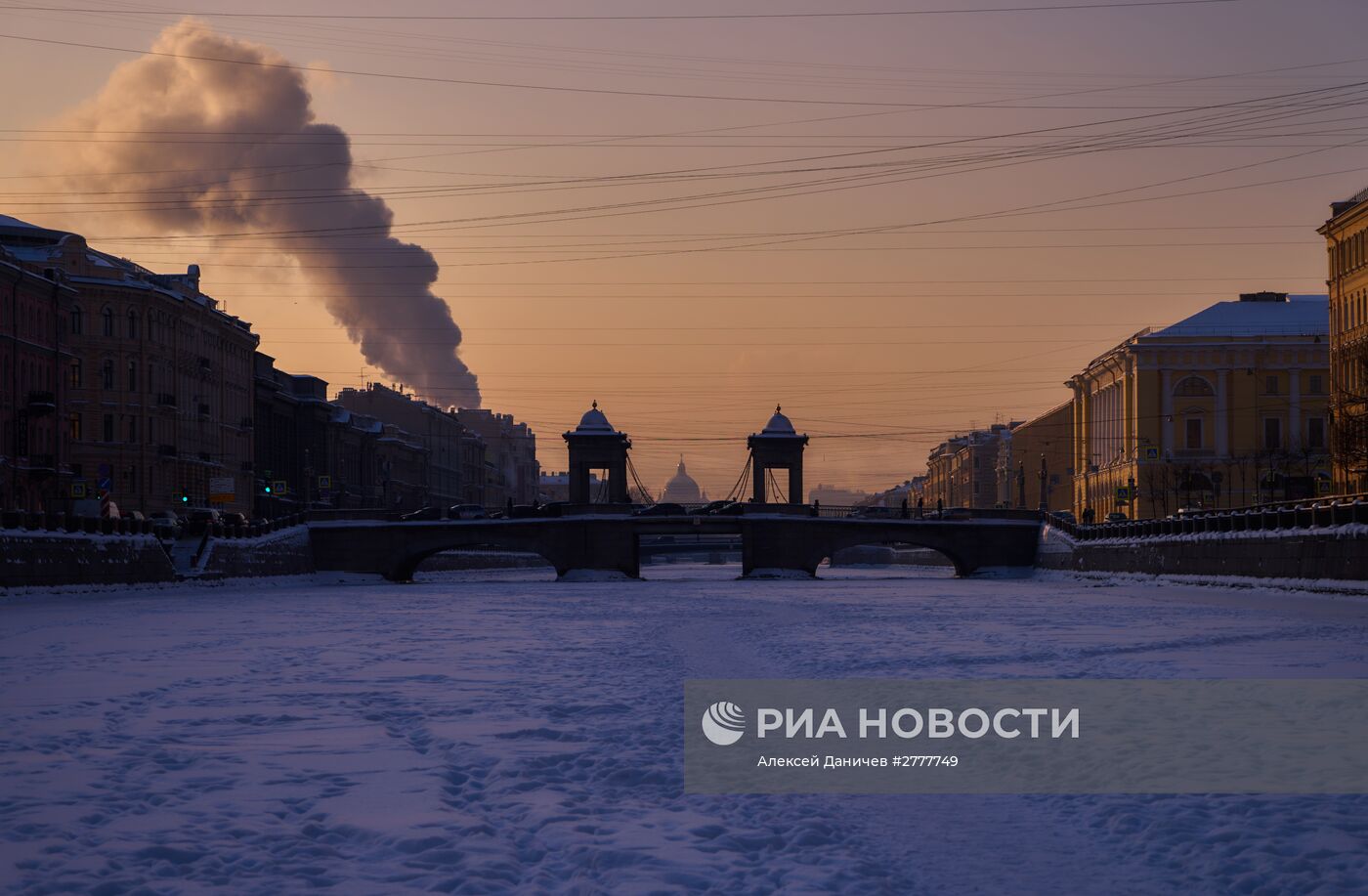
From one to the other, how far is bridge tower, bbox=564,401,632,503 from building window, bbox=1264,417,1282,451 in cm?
4146

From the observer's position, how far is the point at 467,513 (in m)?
113

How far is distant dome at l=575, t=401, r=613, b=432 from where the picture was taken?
109m

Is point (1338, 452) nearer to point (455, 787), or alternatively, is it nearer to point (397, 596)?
point (397, 596)

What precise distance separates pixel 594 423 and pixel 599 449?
5.66 ft

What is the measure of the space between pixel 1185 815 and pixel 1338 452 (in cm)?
5907

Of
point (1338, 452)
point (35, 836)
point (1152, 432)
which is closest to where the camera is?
point (35, 836)

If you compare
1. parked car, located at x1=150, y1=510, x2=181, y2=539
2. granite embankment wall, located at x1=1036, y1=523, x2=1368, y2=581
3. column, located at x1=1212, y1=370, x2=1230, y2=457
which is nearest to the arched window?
column, located at x1=1212, y1=370, x2=1230, y2=457

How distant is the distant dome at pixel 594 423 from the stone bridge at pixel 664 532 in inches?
239

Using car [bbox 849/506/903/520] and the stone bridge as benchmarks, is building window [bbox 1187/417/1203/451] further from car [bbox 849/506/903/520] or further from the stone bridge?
car [bbox 849/506/903/520]

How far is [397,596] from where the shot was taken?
235 ft

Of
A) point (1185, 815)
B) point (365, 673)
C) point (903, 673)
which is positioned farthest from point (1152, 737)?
point (365, 673)

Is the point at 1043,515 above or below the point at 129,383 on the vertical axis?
below

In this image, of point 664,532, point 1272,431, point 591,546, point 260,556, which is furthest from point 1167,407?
point 260,556

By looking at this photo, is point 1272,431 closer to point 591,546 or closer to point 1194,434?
point 1194,434
